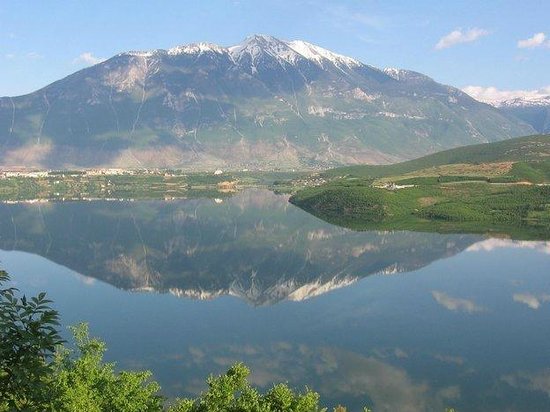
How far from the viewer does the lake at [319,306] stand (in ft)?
173

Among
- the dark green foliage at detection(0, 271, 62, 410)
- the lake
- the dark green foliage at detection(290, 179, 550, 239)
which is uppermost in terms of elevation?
the dark green foliage at detection(0, 271, 62, 410)

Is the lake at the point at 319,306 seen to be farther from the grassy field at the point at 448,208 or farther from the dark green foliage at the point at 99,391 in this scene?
the dark green foliage at the point at 99,391

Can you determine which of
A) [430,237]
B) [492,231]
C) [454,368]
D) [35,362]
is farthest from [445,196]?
[35,362]

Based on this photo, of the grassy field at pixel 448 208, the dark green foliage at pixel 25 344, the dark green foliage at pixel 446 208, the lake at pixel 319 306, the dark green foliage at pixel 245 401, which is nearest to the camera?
the dark green foliage at pixel 25 344

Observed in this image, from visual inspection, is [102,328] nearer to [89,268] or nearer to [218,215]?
[89,268]

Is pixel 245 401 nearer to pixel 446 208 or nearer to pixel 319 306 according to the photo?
pixel 319 306

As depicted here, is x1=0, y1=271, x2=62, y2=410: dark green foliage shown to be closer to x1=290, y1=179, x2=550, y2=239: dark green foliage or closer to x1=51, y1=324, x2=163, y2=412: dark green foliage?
x1=51, y1=324, x2=163, y2=412: dark green foliage

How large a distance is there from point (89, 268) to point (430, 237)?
81733mm

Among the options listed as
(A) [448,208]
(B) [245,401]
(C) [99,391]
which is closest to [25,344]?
(B) [245,401]

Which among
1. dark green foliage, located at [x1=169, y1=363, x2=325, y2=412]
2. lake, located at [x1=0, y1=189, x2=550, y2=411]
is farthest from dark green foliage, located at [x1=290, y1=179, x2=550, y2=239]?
dark green foliage, located at [x1=169, y1=363, x2=325, y2=412]

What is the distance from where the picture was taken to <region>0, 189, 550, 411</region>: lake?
52719 millimetres

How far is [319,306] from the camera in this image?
266ft

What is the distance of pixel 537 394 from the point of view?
49125 mm

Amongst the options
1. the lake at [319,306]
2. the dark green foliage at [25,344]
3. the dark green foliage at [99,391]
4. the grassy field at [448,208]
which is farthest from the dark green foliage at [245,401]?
the grassy field at [448,208]
